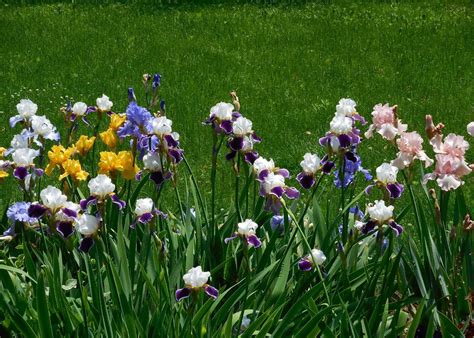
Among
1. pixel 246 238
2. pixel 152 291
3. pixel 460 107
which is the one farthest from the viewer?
pixel 460 107

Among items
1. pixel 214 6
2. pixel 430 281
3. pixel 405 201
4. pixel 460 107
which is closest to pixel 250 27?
pixel 214 6

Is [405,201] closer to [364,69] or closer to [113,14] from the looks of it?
[364,69]

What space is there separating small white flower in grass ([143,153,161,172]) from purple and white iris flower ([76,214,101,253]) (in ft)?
1.12

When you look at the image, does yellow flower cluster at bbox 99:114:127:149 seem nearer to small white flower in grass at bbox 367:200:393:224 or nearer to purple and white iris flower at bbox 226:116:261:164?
purple and white iris flower at bbox 226:116:261:164

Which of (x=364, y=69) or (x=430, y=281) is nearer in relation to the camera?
(x=430, y=281)

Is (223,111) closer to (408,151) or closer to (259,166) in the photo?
(259,166)

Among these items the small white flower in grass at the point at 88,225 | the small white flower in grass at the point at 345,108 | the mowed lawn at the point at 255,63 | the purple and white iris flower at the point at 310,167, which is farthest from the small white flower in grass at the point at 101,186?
the mowed lawn at the point at 255,63

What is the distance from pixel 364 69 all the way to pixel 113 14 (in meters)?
4.13

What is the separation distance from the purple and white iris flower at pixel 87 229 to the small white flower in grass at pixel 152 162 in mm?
342

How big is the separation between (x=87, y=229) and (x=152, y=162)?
406 mm

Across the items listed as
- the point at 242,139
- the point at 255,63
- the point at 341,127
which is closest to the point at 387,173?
the point at 341,127

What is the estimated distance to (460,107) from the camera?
7.31 m

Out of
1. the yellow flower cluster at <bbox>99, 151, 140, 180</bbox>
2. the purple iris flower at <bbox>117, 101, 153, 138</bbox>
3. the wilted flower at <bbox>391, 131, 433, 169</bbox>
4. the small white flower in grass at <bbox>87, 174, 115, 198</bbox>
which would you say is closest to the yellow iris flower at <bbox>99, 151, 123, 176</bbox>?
the yellow flower cluster at <bbox>99, 151, 140, 180</bbox>

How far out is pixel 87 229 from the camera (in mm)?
2477
